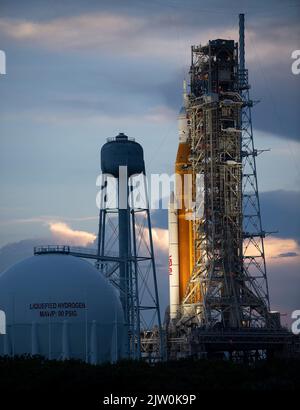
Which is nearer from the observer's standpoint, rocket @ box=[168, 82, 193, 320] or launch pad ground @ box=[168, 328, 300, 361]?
launch pad ground @ box=[168, 328, 300, 361]

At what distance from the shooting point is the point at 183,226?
106 metres

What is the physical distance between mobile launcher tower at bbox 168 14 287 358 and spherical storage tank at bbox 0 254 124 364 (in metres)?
17.1

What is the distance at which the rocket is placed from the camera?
105 meters

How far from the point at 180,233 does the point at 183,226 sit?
0.64m

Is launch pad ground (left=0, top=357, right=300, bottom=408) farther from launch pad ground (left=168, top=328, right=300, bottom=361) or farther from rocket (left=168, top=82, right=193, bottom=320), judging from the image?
rocket (left=168, top=82, right=193, bottom=320)

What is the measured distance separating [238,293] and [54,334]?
25.8m

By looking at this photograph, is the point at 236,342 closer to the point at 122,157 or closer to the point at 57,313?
the point at 122,157

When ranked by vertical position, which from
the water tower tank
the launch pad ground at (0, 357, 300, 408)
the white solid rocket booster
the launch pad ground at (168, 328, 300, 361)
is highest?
the water tower tank

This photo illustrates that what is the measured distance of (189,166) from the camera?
10681 centimetres

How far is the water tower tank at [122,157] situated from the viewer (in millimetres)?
97625

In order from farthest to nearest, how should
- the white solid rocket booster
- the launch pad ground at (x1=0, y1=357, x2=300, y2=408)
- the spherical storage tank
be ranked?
the white solid rocket booster
the spherical storage tank
the launch pad ground at (x1=0, y1=357, x2=300, y2=408)

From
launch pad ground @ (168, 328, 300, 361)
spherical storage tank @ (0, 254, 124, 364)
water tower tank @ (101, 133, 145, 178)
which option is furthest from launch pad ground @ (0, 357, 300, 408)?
water tower tank @ (101, 133, 145, 178)

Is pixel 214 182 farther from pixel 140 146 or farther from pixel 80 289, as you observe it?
pixel 80 289
